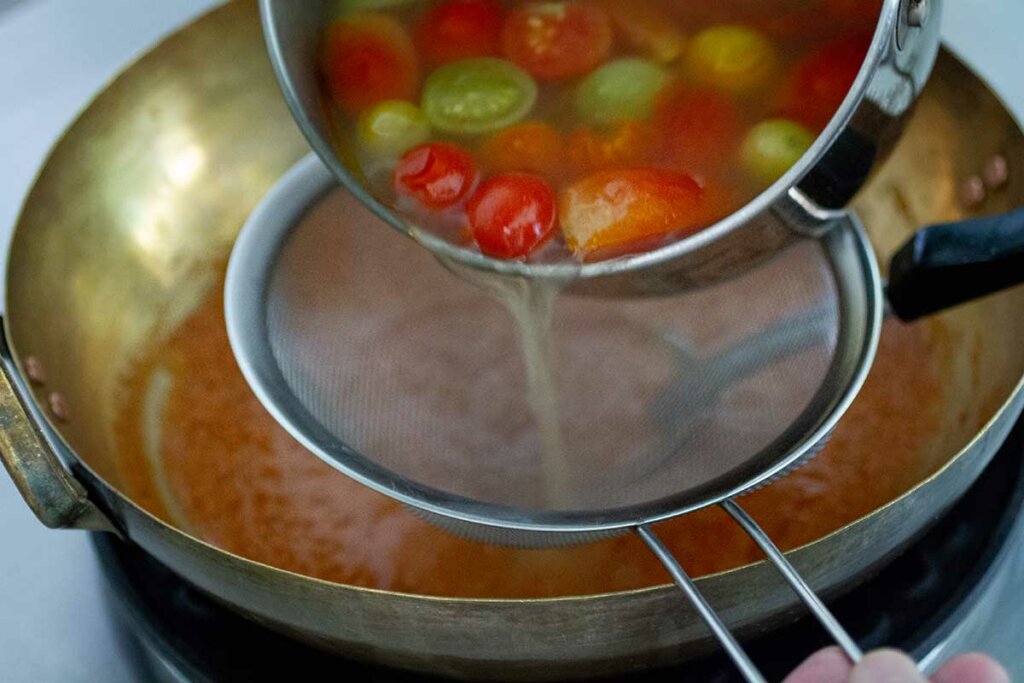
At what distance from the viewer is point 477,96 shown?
2.65ft

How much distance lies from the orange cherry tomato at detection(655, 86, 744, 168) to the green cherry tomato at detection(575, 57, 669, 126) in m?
0.01

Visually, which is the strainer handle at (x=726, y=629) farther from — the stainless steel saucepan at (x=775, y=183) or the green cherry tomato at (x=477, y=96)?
the green cherry tomato at (x=477, y=96)

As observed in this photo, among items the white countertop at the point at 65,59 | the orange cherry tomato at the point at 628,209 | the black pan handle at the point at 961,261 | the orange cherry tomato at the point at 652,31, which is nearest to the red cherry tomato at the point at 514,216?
the orange cherry tomato at the point at 628,209

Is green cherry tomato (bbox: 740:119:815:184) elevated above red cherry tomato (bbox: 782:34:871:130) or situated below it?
below

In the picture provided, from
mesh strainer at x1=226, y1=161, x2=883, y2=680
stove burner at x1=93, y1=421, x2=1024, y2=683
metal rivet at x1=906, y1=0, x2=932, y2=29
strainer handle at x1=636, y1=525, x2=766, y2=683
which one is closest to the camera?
strainer handle at x1=636, y1=525, x2=766, y2=683

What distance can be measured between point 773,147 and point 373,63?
29 centimetres

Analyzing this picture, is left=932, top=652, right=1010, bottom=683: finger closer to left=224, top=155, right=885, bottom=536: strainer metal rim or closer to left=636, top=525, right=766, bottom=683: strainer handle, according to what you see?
left=636, top=525, right=766, bottom=683: strainer handle

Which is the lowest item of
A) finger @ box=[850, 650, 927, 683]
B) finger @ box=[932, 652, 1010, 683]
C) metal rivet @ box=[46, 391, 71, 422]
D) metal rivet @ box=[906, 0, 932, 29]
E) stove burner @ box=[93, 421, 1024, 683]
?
stove burner @ box=[93, 421, 1024, 683]

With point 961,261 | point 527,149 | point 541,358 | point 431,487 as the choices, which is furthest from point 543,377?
point 961,261

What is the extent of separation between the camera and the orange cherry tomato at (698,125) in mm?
776

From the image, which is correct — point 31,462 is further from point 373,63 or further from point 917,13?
point 917,13

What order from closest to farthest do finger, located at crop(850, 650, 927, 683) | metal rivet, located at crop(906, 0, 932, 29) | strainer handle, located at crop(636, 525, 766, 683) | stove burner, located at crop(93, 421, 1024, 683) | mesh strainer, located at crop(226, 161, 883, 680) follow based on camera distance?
finger, located at crop(850, 650, 927, 683), strainer handle, located at crop(636, 525, 766, 683), metal rivet, located at crop(906, 0, 932, 29), stove burner, located at crop(93, 421, 1024, 683), mesh strainer, located at crop(226, 161, 883, 680)

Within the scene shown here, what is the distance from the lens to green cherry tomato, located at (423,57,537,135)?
806 millimetres

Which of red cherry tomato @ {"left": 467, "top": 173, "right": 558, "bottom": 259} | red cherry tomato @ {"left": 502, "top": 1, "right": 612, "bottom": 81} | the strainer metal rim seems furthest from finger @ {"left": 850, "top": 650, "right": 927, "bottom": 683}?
red cherry tomato @ {"left": 502, "top": 1, "right": 612, "bottom": 81}
